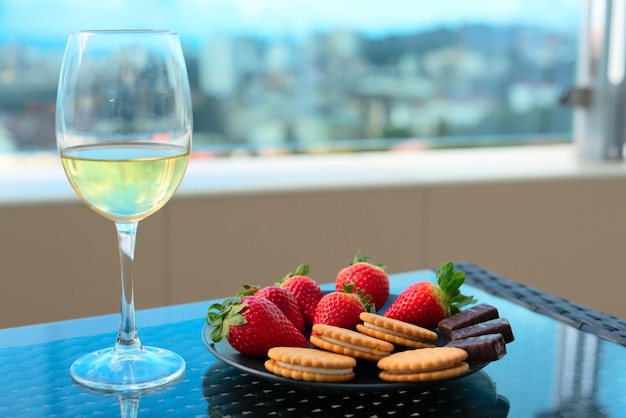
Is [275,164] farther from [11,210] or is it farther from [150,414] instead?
[150,414]

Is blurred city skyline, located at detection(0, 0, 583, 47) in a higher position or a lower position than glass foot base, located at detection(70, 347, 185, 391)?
higher

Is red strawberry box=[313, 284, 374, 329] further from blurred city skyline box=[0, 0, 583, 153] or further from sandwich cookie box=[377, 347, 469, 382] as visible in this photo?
blurred city skyline box=[0, 0, 583, 153]

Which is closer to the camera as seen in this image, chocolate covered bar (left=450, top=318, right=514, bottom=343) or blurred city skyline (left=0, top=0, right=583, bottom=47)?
chocolate covered bar (left=450, top=318, right=514, bottom=343)

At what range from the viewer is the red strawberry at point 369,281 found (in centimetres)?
94

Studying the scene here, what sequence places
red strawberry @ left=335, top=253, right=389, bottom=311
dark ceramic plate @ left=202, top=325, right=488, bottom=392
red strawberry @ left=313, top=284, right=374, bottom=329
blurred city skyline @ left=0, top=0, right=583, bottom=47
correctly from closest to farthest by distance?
dark ceramic plate @ left=202, top=325, right=488, bottom=392 → red strawberry @ left=313, top=284, right=374, bottom=329 → red strawberry @ left=335, top=253, right=389, bottom=311 → blurred city skyline @ left=0, top=0, right=583, bottom=47

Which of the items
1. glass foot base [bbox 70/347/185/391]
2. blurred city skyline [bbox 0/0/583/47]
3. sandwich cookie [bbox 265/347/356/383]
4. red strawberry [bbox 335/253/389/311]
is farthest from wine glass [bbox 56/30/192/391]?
blurred city skyline [bbox 0/0/583/47]

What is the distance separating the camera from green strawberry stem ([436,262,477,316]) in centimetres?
89

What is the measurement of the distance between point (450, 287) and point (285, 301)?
0.56 feet

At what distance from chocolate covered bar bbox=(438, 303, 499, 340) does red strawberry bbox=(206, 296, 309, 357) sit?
0.13 m

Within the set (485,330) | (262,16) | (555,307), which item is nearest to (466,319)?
(485,330)

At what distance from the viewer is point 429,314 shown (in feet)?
2.84

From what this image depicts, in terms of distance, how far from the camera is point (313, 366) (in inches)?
28.4

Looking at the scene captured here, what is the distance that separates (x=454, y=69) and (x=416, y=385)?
2163 mm

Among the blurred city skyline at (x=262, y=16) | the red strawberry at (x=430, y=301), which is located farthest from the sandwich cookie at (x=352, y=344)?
the blurred city skyline at (x=262, y=16)
